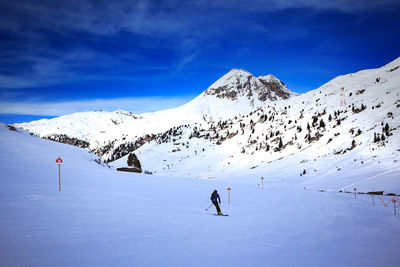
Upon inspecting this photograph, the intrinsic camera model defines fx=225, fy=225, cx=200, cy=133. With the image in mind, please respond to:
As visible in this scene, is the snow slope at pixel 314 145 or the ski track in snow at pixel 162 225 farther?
the snow slope at pixel 314 145

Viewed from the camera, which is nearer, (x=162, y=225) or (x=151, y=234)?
(x=151, y=234)

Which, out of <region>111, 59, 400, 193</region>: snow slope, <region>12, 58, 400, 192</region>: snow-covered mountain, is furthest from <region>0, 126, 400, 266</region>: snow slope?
<region>12, 58, 400, 192</region>: snow-covered mountain

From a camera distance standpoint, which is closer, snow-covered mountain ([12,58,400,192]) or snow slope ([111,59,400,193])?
snow slope ([111,59,400,193])

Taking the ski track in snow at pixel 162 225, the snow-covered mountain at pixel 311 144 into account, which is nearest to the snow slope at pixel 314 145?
the snow-covered mountain at pixel 311 144

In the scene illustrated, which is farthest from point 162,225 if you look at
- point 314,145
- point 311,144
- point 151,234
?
point 311,144

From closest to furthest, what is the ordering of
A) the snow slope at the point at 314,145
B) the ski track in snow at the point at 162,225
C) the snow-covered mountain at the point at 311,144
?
1. the ski track in snow at the point at 162,225
2. the snow slope at the point at 314,145
3. the snow-covered mountain at the point at 311,144

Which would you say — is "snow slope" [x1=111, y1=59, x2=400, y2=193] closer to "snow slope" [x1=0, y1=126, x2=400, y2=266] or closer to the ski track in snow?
the ski track in snow

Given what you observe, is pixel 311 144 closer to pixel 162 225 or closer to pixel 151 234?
pixel 162 225

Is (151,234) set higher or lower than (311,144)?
lower

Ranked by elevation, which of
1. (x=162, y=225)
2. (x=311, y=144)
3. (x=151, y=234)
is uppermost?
(x=311, y=144)

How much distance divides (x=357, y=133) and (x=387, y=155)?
1675cm

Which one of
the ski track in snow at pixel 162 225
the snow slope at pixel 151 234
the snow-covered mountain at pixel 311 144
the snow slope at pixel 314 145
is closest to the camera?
the snow slope at pixel 151 234

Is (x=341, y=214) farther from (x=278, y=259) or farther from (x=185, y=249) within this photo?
(x=185, y=249)

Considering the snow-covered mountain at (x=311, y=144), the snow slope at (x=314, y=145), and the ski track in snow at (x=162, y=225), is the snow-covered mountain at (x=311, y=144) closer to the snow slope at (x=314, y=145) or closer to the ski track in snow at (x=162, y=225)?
the snow slope at (x=314, y=145)
